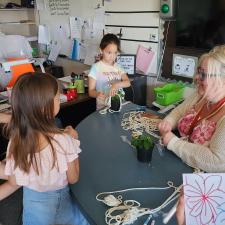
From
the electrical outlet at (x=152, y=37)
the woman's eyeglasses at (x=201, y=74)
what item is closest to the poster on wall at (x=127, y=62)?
the electrical outlet at (x=152, y=37)

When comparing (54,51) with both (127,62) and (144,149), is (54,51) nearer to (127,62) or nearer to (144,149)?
(127,62)

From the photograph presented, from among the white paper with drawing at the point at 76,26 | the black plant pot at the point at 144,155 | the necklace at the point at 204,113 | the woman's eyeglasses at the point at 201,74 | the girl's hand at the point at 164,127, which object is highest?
the white paper with drawing at the point at 76,26

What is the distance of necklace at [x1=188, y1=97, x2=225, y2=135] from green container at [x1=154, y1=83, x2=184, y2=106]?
0.79 meters

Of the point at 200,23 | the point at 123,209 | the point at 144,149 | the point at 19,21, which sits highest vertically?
the point at 19,21

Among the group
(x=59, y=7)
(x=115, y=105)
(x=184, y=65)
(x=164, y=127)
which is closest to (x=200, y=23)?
(x=184, y=65)

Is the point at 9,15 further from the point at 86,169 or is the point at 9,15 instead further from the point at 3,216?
the point at 86,169

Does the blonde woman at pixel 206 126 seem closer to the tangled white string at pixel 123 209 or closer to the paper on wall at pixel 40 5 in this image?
the tangled white string at pixel 123 209

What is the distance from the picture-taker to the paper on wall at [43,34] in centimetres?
372

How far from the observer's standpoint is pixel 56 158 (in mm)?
1024

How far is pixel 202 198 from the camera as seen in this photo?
2.49 feet

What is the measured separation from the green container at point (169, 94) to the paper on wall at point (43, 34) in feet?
6.97

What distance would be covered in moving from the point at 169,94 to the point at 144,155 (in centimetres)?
112

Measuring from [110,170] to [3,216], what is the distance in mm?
1170

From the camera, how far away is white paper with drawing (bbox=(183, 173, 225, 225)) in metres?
0.76
